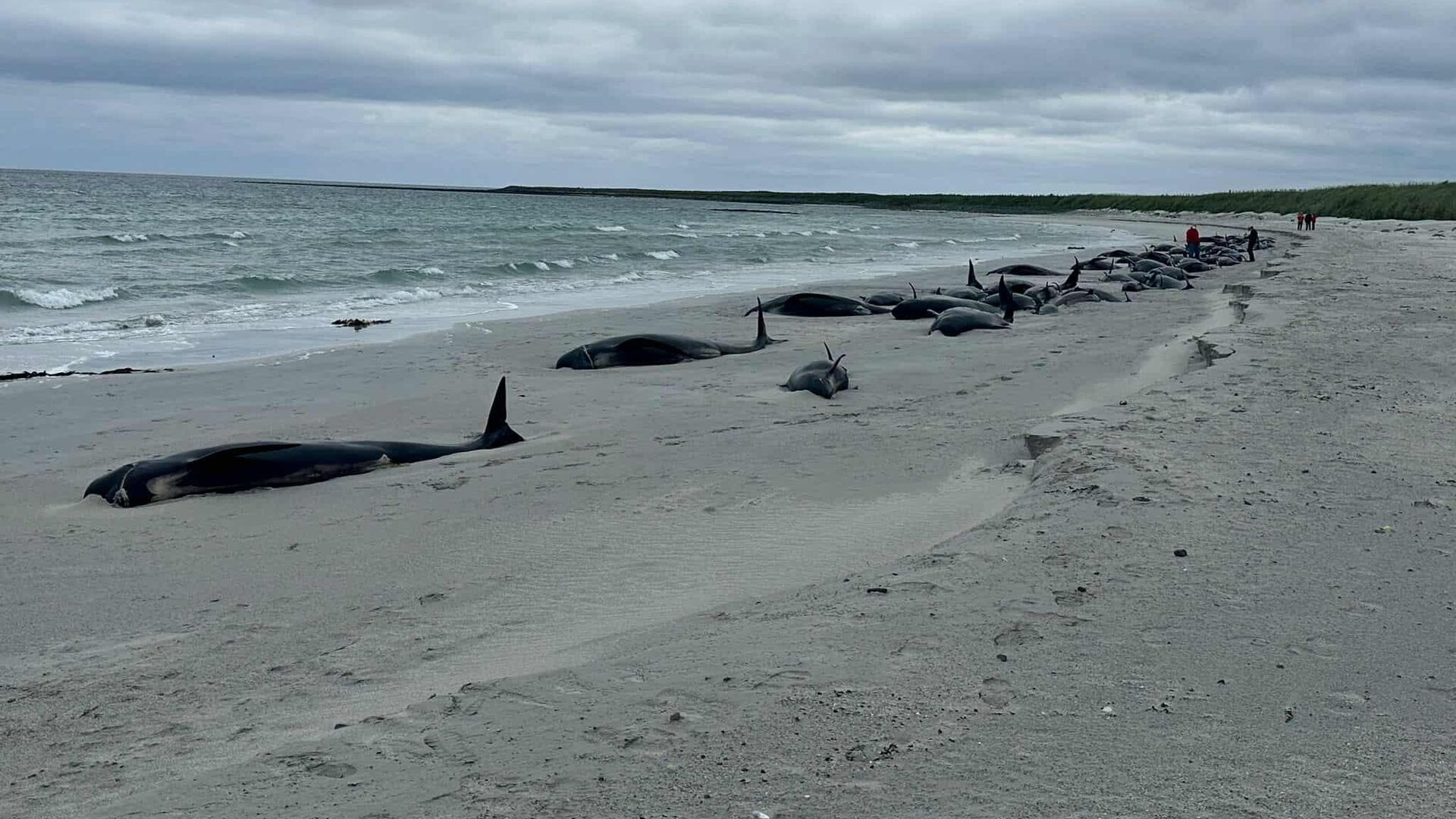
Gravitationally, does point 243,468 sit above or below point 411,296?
below

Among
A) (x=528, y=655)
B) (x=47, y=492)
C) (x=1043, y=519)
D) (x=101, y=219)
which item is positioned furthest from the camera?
(x=101, y=219)

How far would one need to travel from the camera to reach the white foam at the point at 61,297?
63.3ft

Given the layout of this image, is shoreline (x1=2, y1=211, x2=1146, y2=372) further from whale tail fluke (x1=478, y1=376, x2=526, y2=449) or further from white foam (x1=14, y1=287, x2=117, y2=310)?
whale tail fluke (x1=478, y1=376, x2=526, y2=449)

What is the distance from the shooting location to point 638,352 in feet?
40.1

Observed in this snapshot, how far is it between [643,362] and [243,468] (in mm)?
5621

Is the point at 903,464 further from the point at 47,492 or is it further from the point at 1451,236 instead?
the point at 1451,236

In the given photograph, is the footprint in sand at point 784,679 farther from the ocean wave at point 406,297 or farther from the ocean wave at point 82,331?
the ocean wave at point 406,297

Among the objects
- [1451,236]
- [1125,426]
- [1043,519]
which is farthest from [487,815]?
[1451,236]

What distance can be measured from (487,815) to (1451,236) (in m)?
43.9

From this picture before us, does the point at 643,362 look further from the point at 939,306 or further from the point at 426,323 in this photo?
the point at 426,323

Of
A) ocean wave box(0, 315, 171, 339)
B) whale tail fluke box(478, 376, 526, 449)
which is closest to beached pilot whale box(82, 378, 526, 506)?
whale tail fluke box(478, 376, 526, 449)

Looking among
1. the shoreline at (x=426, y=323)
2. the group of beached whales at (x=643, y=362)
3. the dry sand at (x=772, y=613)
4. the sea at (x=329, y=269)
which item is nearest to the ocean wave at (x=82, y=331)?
the sea at (x=329, y=269)

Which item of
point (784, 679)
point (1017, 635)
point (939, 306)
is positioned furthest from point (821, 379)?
point (939, 306)

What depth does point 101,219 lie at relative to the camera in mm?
46688
